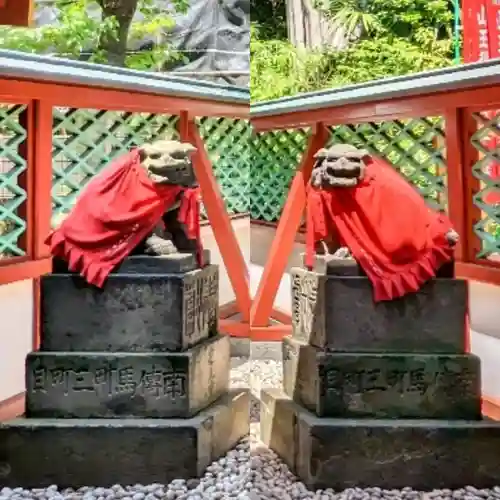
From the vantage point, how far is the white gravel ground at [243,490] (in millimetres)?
1735

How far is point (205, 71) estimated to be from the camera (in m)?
1.89

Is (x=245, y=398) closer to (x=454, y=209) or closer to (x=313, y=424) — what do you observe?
(x=313, y=424)

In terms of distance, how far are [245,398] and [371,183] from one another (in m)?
0.68

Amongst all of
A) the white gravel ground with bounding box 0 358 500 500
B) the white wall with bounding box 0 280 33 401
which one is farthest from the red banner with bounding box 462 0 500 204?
the white wall with bounding box 0 280 33 401

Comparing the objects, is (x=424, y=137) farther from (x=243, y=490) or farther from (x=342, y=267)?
(x=243, y=490)

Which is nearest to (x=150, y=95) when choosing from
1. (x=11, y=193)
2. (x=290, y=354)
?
(x=11, y=193)

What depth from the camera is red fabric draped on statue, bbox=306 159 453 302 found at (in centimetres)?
178

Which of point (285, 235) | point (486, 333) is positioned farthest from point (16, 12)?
point (486, 333)

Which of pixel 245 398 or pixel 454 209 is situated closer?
pixel 454 209

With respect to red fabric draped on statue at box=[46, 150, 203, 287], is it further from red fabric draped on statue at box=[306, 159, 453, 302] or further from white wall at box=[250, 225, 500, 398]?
white wall at box=[250, 225, 500, 398]

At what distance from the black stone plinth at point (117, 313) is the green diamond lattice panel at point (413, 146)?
579 mm

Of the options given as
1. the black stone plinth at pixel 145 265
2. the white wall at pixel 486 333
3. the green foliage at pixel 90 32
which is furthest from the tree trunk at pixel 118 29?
the white wall at pixel 486 333

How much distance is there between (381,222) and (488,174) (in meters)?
0.28

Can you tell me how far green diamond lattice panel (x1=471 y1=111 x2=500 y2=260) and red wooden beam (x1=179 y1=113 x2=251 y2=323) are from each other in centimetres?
63
